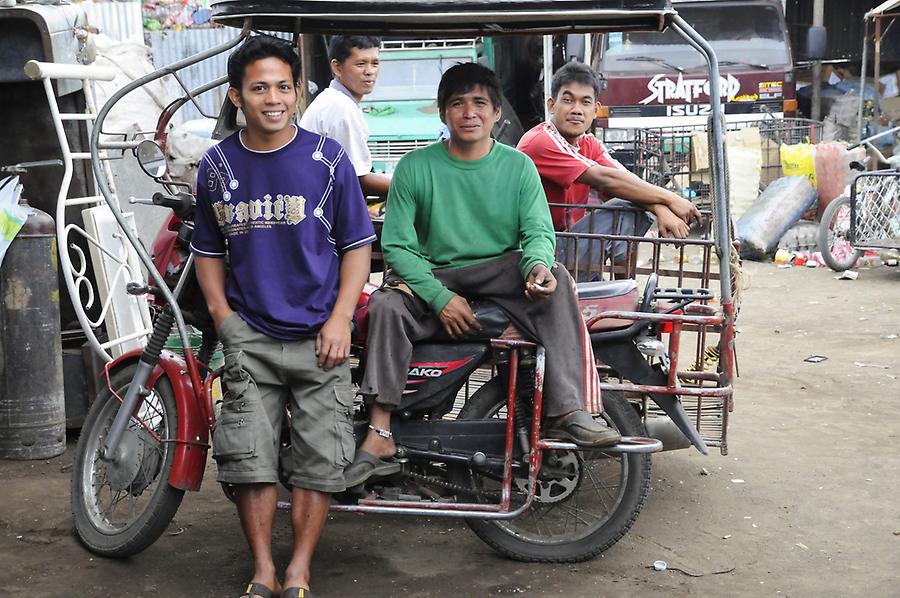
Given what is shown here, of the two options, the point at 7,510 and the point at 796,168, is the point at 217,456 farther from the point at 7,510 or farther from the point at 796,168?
the point at 796,168

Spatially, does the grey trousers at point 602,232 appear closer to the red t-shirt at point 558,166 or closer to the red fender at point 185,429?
the red t-shirt at point 558,166

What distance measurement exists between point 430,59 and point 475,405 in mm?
8677

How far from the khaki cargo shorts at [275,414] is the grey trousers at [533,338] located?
0.45 feet

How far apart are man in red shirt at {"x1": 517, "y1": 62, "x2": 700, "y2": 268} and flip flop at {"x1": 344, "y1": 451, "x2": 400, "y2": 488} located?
1.42 meters

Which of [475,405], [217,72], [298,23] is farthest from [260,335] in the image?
[217,72]

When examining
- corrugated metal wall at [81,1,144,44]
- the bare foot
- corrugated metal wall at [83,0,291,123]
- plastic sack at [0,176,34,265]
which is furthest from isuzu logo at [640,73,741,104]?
the bare foot

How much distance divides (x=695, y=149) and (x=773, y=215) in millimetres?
1507

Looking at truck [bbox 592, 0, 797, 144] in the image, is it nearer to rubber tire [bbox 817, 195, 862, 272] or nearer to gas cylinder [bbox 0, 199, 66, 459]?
rubber tire [bbox 817, 195, 862, 272]

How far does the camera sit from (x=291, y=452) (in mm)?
3592

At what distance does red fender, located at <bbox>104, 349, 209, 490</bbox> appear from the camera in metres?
3.67

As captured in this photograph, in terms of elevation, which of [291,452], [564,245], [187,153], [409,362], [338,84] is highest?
[338,84]

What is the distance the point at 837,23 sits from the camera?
1902 centimetres

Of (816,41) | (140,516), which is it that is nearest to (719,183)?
(140,516)

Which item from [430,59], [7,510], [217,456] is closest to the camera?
[217,456]
